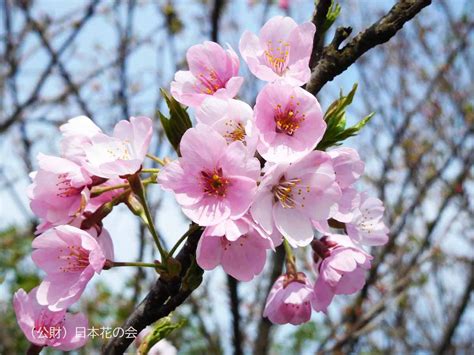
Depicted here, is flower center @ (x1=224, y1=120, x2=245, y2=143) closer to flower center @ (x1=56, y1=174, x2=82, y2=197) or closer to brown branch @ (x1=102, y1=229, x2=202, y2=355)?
brown branch @ (x1=102, y1=229, x2=202, y2=355)

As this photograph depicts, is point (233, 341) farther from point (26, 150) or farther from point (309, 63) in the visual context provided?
point (26, 150)

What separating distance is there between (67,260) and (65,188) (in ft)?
0.55

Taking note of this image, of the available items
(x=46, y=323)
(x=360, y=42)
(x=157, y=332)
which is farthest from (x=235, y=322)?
(x=360, y=42)

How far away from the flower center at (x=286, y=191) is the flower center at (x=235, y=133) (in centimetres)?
13

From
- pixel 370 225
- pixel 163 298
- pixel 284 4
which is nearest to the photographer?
pixel 163 298

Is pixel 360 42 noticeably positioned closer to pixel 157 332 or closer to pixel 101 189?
pixel 101 189

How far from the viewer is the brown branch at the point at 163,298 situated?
122 cm

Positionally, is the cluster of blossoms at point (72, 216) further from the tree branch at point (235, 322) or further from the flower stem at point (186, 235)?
the tree branch at point (235, 322)

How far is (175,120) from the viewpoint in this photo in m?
1.29

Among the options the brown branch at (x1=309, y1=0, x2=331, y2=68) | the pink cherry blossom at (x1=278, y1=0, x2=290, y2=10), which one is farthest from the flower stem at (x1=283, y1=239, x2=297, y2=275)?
the pink cherry blossom at (x1=278, y1=0, x2=290, y2=10)

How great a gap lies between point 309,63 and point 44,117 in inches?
146

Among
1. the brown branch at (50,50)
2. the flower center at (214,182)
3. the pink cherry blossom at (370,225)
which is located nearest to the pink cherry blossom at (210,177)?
the flower center at (214,182)

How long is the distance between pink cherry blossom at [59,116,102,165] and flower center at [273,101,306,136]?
43 centimetres

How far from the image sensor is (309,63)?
140cm
